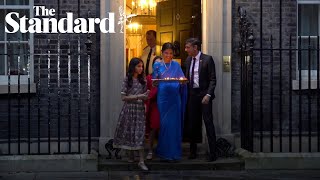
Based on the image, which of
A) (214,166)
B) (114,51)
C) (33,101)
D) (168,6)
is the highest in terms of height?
(168,6)

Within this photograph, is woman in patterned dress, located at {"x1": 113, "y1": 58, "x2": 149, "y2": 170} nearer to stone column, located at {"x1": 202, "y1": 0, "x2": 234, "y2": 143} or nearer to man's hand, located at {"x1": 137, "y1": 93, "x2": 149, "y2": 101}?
man's hand, located at {"x1": 137, "y1": 93, "x2": 149, "y2": 101}

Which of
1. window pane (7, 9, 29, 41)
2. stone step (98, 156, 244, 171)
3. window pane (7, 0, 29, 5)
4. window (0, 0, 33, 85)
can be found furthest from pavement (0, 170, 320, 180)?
window pane (7, 0, 29, 5)

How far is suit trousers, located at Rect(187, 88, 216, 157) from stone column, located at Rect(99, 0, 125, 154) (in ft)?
3.99

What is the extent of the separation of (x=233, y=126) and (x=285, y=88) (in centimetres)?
108

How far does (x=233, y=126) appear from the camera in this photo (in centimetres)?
1048

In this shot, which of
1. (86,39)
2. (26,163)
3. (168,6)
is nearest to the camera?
(26,163)

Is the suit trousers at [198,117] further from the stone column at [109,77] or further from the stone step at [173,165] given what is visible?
the stone column at [109,77]

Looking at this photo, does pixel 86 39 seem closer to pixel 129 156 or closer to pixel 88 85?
pixel 88 85

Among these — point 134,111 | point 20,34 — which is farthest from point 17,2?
point 134,111

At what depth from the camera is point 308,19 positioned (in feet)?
36.1

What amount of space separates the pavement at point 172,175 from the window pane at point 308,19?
2.72 metres

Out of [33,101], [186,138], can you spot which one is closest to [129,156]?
[186,138]

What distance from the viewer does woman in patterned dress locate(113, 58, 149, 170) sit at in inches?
366

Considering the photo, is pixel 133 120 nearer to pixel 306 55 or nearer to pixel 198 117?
pixel 198 117
